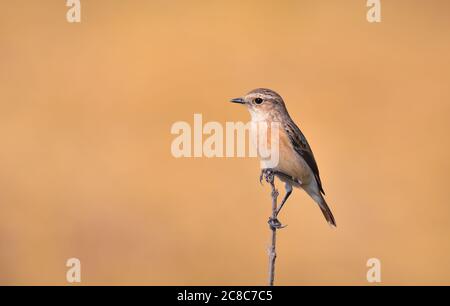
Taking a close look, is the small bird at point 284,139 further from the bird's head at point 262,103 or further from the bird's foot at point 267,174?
the bird's foot at point 267,174

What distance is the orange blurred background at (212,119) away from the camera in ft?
36.4

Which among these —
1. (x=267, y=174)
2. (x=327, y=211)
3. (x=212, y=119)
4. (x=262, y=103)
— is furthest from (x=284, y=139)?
(x=212, y=119)

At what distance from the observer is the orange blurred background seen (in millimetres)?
11094

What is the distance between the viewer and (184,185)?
1204 centimetres

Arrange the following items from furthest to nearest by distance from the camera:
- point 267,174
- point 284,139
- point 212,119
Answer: point 212,119, point 284,139, point 267,174

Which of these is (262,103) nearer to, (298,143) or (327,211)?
(298,143)

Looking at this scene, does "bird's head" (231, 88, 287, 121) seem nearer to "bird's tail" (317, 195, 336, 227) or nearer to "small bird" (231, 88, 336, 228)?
"small bird" (231, 88, 336, 228)

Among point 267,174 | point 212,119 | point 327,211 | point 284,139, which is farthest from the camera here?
point 212,119

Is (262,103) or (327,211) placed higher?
(262,103)

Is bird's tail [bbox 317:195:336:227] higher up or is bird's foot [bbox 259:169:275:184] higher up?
bird's foot [bbox 259:169:275:184]

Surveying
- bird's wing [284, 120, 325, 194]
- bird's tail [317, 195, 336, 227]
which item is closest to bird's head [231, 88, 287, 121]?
bird's wing [284, 120, 325, 194]

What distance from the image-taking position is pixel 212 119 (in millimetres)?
12766

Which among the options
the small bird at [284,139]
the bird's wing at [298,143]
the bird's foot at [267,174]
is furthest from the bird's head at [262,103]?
the bird's foot at [267,174]

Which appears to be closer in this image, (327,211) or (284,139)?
(284,139)
